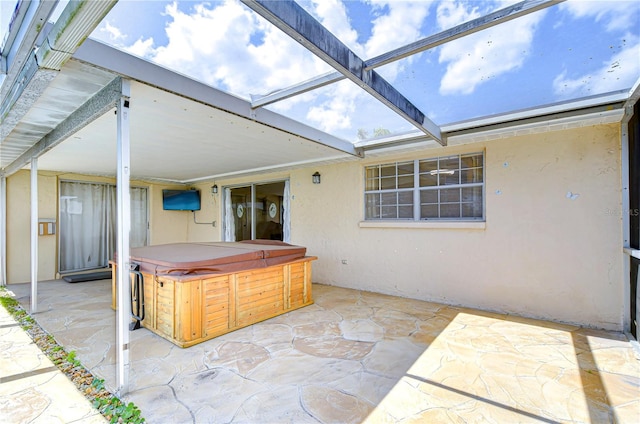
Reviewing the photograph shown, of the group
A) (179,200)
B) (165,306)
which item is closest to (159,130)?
(165,306)

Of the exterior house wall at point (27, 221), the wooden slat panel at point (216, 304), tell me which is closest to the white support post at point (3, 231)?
the exterior house wall at point (27, 221)

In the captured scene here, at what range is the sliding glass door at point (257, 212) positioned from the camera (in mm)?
7435

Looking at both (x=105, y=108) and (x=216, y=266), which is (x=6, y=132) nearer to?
(x=105, y=108)

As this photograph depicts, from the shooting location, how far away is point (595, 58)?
8.46ft

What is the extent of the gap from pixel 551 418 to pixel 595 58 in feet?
9.30

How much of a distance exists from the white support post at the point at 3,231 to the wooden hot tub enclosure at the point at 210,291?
Answer: 366 cm

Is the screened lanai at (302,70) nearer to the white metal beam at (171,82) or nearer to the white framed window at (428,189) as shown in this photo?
the white metal beam at (171,82)

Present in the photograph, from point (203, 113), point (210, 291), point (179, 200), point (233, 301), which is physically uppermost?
point (203, 113)

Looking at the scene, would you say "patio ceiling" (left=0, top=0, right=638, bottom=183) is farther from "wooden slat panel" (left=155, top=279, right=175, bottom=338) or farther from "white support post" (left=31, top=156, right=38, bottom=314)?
"wooden slat panel" (left=155, top=279, right=175, bottom=338)

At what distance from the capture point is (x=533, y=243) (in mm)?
4258

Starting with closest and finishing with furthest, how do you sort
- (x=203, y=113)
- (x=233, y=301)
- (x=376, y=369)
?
(x=376, y=369)
(x=203, y=113)
(x=233, y=301)

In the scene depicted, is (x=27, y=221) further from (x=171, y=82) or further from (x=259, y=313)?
A: (x=171, y=82)

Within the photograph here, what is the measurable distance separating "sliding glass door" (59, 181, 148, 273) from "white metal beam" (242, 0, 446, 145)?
7967mm

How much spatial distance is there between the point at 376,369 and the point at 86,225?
802cm
